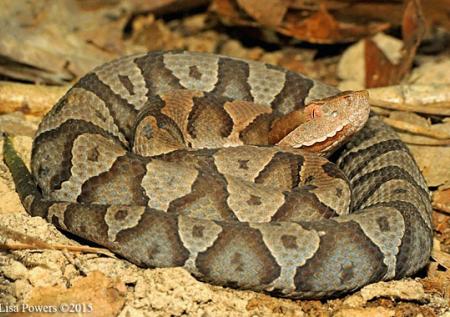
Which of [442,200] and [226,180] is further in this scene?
[442,200]

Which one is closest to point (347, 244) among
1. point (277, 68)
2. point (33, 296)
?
point (33, 296)

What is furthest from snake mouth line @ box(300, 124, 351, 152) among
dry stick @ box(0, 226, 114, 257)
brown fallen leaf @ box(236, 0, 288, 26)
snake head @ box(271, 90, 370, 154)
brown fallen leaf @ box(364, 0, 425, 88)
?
brown fallen leaf @ box(236, 0, 288, 26)

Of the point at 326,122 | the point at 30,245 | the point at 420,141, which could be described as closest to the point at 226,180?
the point at 326,122

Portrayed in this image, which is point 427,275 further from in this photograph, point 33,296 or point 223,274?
point 33,296

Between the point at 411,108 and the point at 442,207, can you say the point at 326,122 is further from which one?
the point at 411,108

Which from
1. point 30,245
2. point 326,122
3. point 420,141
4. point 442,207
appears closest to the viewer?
point 30,245

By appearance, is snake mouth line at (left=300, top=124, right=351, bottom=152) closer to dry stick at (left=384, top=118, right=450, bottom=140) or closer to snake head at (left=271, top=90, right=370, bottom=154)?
snake head at (left=271, top=90, right=370, bottom=154)

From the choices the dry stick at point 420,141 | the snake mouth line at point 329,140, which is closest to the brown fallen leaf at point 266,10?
the dry stick at point 420,141
